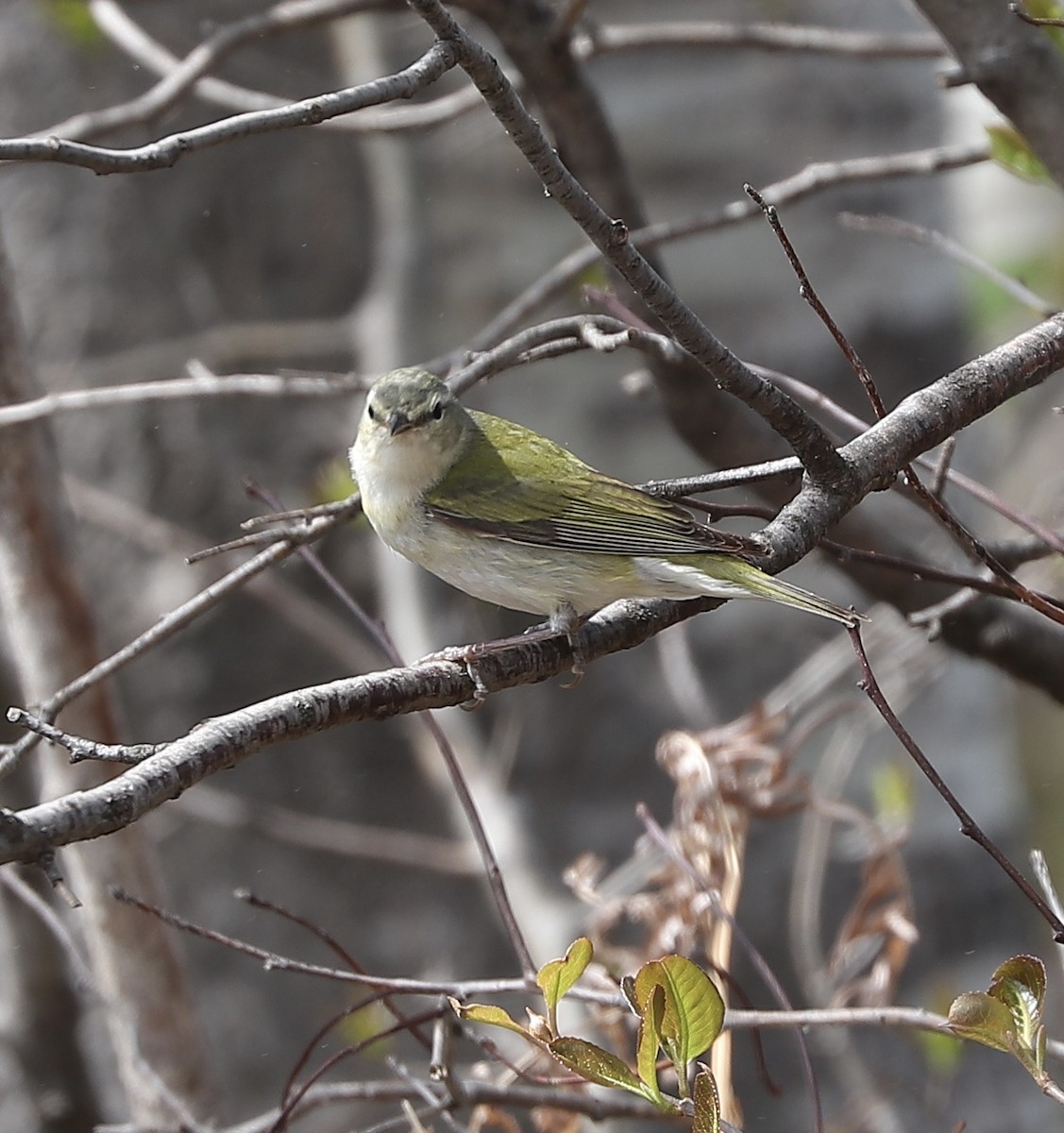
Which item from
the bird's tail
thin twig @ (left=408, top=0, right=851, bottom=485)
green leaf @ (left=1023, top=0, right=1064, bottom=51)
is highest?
green leaf @ (left=1023, top=0, right=1064, bottom=51)

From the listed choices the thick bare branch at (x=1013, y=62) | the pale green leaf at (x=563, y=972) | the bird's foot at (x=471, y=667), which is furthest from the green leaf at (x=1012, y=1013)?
the thick bare branch at (x=1013, y=62)

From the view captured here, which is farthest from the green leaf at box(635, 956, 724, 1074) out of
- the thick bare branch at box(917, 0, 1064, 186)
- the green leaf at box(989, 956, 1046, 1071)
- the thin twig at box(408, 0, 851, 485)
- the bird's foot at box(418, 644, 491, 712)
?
the thick bare branch at box(917, 0, 1064, 186)

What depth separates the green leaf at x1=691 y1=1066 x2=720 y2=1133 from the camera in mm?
1201

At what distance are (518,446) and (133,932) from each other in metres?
1.25

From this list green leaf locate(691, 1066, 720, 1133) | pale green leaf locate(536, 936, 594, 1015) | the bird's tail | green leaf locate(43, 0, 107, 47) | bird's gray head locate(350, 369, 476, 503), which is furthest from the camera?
green leaf locate(43, 0, 107, 47)

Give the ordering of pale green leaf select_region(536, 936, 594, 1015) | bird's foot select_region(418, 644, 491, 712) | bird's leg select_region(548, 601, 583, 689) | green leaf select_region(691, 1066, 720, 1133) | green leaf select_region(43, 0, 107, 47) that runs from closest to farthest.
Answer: green leaf select_region(691, 1066, 720, 1133), pale green leaf select_region(536, 936, 594, 1015), bird's foot select_region(418, 644, 491, 712), bird's leg select_region(548, 601, 583, 689), green leaf select_region(43, 0, 107, 47)

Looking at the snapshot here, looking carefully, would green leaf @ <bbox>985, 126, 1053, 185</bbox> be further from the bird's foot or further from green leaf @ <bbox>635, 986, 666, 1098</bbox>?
green leaf @ <bbox>635, 986, 666, 1098</bbox>

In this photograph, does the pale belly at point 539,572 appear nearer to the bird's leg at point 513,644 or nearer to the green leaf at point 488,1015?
the bird's leg at point 513,644

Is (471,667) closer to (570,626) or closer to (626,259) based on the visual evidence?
(570,626)

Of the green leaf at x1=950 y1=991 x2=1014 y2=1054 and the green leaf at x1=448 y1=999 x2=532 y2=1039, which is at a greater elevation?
the green leaf at x1=448 y1=999 x2=532 y2=1039

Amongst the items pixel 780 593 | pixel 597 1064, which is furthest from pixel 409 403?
pixel 597 1064

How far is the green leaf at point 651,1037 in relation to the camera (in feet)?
4.14

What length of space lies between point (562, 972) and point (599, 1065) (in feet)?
0.32

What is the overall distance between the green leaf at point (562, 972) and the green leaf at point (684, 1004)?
0.23ft
